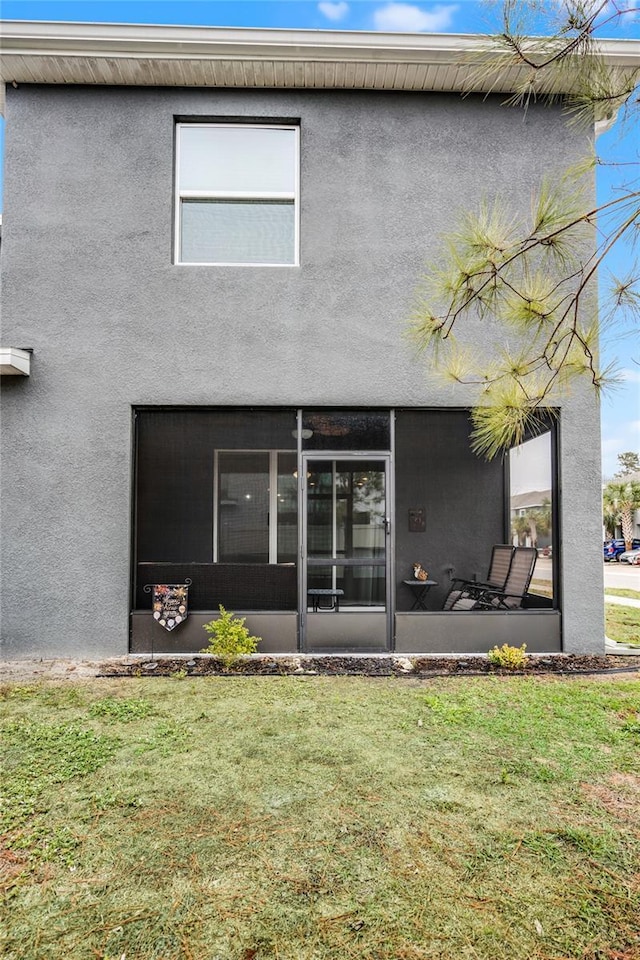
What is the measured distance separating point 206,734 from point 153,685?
4.15 ft

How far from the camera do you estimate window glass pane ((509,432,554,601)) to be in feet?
19.6

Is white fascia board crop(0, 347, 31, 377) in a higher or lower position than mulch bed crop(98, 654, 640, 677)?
higher

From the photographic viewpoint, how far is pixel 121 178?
5770mm

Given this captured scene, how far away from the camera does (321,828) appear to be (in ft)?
Result: 8.62

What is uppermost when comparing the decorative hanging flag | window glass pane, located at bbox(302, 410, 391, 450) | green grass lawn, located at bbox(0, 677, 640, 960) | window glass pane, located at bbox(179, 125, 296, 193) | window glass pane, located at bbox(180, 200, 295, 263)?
window glass pane, located at bbox(179, 125, 296, 193)

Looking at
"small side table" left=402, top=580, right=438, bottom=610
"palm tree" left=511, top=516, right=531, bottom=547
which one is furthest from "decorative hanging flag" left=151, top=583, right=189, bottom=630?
"palm tree" left=511, top=516, right=531, bottom=547

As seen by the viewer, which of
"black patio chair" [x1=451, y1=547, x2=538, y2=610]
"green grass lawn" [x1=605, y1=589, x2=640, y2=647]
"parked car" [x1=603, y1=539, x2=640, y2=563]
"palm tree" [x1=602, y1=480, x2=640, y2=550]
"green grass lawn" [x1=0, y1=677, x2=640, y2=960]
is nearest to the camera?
"green grass lawn" [x1=0, y1=677, x2=640, y2=960]

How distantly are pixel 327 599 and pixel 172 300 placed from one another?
11.3 ft

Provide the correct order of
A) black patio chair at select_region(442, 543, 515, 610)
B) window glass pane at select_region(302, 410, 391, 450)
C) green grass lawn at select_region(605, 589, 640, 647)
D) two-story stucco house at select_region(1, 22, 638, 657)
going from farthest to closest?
green grass lawn at select_region(605, 589, 640, 647), black patio chair at select_region(442, 543, 515, 610), window glass pane at select_region(302, 410, 391, 450), two-story stucco house at select_region(1, 22, 638, 657)

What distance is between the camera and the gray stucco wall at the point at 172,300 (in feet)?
18.6

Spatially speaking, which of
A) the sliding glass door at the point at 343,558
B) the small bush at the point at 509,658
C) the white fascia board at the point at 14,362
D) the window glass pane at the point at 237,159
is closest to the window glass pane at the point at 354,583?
the sliding glass door at the point at 343,558

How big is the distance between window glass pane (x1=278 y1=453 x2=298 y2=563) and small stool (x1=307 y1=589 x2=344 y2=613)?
0.42 metres

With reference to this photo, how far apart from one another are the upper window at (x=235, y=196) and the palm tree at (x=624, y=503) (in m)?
26.5

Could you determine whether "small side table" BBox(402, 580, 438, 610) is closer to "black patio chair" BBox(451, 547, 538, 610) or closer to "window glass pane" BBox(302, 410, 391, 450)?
"black patio chair" BBox(451, 547, 538, 610)
